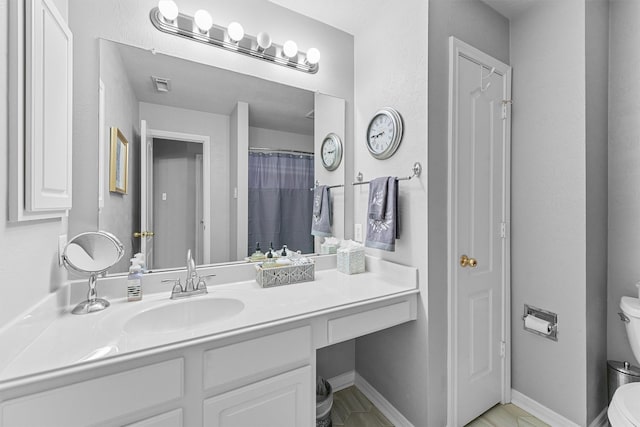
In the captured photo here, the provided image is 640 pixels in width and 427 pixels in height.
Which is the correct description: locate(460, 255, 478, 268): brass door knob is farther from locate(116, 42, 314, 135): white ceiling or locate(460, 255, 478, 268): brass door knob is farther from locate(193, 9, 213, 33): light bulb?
locate(193, 9, 213, 33): light bulb

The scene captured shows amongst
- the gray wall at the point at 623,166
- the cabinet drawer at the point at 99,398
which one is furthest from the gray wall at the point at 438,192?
the cabinet drawer at the point at 99,398

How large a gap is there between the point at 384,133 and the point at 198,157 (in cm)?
106

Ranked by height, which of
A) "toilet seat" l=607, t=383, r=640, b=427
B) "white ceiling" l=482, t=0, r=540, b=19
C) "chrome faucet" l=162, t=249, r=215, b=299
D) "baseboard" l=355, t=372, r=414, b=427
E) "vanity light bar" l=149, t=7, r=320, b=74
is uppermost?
"white ceiling" l=482, t=0, r=540, b=19

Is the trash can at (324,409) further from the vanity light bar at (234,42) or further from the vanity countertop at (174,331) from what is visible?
the vanity light bar at (234,42)

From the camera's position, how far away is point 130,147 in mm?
1402

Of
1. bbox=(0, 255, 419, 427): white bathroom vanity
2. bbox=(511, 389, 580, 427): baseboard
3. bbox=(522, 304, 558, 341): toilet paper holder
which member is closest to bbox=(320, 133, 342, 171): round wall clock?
bbox=(0, 255, 419, 427): white bathroom vanity

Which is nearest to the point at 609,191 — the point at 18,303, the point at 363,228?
the point at 363,228

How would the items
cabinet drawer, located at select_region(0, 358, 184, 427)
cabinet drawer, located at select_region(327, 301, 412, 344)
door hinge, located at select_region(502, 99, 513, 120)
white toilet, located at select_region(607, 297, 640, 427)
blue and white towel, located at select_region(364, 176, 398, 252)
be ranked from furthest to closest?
door hinge, located at select_region(502, 99, 513, 120) < blue and white towel, located at select_region(364, 176, 398, 252) < cabinet drawer, located at select_region(327, 301, 412, 344) < white toilet, located at select_region(607, 297, 640, 427) < cabinet drawer, located at select_region(0, 358, 184, 427)

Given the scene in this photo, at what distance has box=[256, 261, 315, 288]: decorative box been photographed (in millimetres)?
1492

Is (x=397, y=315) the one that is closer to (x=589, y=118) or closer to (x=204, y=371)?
(x=204, y=371)

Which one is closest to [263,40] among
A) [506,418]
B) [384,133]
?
[384,133]

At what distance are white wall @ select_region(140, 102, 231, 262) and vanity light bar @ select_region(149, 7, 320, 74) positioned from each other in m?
0.38

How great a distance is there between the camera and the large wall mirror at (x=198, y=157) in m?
1.37

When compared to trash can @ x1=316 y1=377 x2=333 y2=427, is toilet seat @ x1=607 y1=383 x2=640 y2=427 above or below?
above
